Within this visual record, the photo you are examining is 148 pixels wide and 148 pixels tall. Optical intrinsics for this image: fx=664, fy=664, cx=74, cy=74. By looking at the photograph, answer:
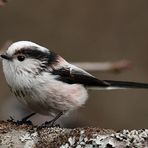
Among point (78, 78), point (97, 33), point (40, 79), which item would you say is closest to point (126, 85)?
point (78, 78)

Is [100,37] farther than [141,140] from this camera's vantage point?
Yes

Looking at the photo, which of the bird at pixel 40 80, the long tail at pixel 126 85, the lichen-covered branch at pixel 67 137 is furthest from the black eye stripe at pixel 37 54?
the lichen-covered branch at pixel 67 137

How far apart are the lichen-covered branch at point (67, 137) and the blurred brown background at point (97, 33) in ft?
19.6

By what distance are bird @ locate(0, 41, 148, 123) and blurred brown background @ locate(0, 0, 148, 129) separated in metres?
5.07

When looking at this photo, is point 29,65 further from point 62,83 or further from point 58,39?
point 58,39

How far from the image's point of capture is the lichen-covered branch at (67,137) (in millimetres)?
2797

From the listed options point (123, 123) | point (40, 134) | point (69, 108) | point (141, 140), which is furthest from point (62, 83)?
point (123, 123)

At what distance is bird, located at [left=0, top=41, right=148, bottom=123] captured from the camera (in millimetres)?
3711

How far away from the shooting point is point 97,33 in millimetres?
9648

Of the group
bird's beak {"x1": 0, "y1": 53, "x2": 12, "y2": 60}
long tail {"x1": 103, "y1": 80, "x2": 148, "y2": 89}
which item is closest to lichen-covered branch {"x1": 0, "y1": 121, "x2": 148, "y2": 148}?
bird's beak {"x1": 0, "y1": 53, "x2": 12, "y2": 60}

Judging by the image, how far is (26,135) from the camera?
2986 mm

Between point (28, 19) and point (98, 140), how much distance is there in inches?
257

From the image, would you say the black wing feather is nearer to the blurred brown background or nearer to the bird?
the bird

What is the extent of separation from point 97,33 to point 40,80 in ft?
19.5
